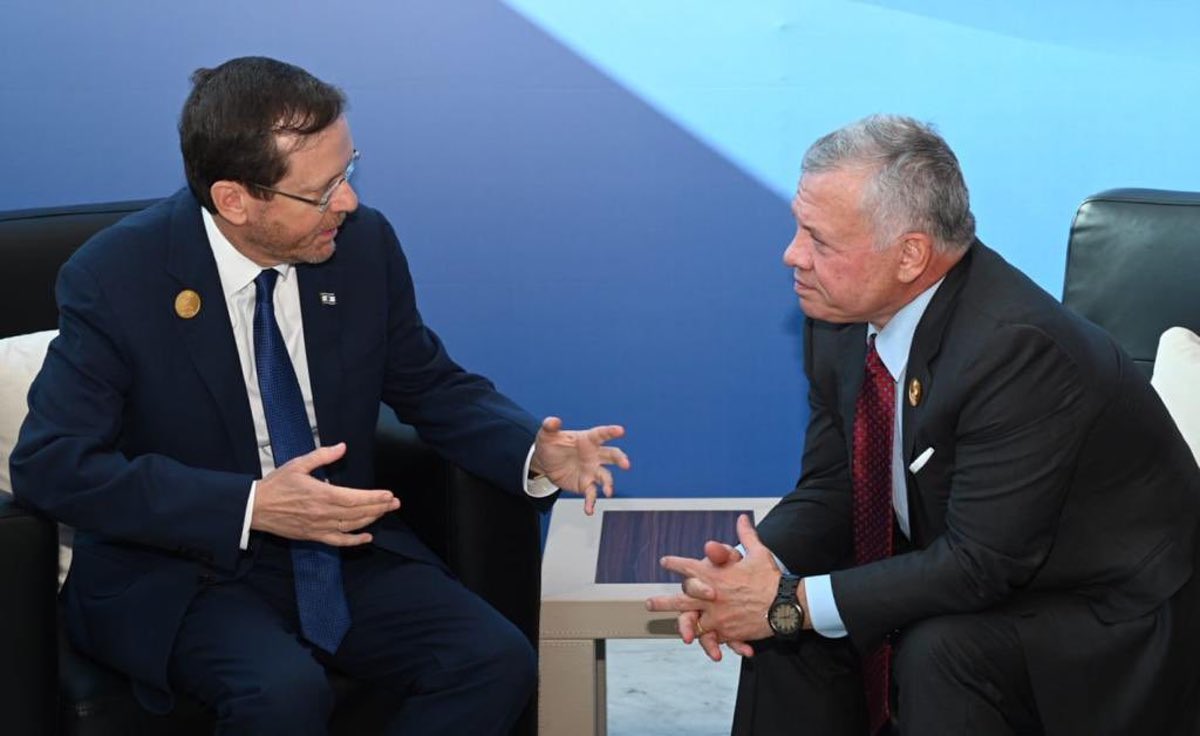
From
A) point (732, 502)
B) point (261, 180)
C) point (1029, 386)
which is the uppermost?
point (261, 180)

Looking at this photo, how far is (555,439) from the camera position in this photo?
2.74 meters

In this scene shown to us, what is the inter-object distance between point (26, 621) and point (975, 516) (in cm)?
128

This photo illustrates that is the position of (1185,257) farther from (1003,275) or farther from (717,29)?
(717,29)

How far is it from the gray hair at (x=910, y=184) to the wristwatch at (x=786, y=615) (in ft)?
1.63

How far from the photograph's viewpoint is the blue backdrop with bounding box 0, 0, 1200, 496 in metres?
3.47

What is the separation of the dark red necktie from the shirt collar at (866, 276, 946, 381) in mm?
17

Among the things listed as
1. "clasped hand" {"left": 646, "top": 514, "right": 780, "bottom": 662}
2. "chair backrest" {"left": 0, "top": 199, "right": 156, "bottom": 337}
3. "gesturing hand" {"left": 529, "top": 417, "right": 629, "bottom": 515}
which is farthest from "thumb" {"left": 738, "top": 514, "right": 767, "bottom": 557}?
"chair backrest" {"left": 0, "top": 199, "right": 156, "bottom": 337}

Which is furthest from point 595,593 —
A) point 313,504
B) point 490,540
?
point 313,504

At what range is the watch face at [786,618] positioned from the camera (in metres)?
2.44

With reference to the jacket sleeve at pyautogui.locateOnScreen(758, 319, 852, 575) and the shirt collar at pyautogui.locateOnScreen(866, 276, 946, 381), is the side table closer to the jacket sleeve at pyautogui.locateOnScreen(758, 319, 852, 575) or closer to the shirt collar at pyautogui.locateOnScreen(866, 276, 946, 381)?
the jacket sleeve at pyautogui.locateOnScreen(758, 319, 852, 575)

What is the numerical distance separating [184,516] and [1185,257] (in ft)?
5.50

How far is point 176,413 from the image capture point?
8.50ft

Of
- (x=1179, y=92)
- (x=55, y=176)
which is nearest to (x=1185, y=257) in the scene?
(x=1179, y=92)

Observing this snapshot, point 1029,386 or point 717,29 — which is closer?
point 1029,386
